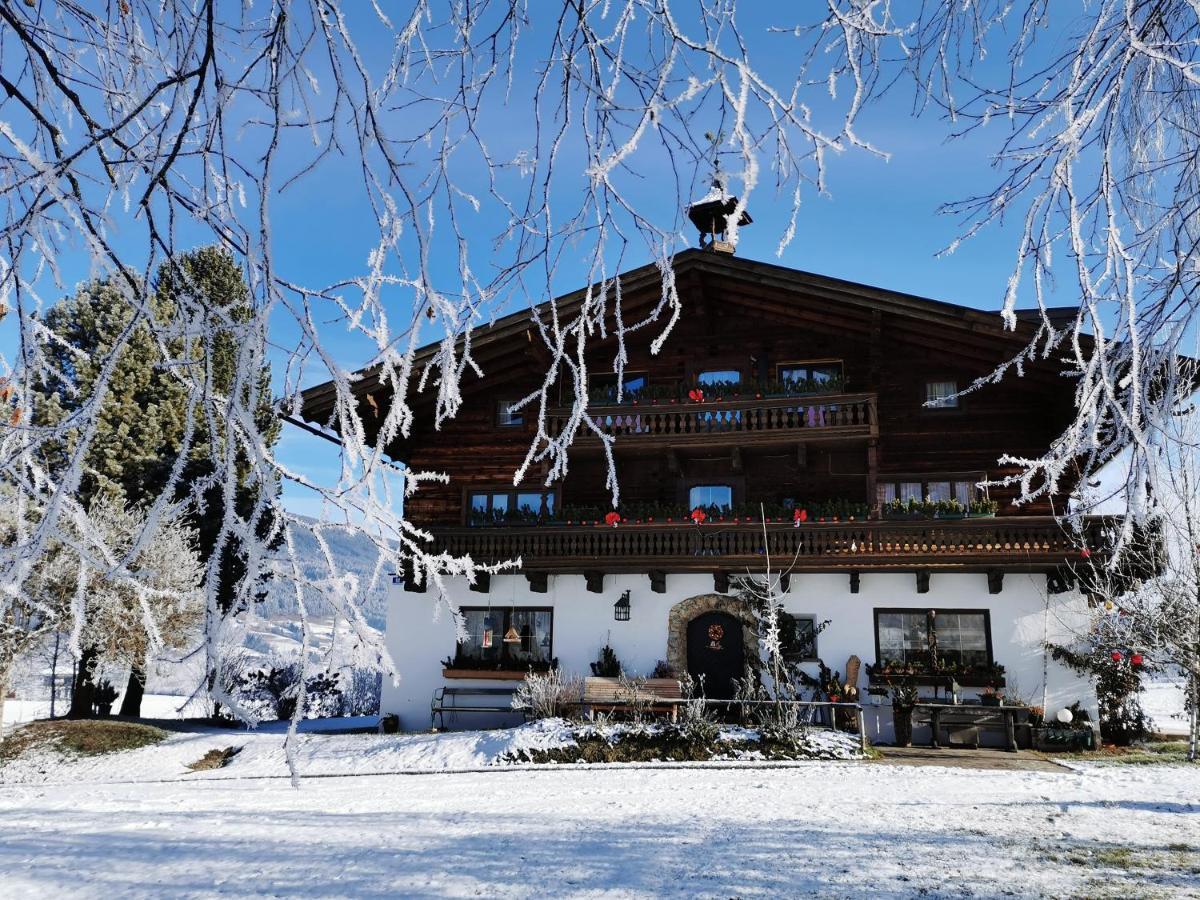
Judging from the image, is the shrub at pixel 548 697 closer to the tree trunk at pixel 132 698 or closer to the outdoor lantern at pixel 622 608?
the outdoor lantern at pixel 622 608

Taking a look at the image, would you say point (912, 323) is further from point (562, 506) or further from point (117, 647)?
point (117, 647)

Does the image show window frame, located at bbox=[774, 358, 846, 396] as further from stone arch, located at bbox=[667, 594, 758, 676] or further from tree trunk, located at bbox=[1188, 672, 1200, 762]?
tree trunk, located at bbox=[1188, 672, 1200, 762]

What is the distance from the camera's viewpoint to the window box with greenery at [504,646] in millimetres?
19281

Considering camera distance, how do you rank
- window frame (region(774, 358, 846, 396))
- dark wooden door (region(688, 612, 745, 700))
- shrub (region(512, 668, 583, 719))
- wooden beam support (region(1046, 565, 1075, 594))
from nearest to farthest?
shrub (region(512, 668, 583, 719))
wooden beam support (region(1046, 565, 1075, 594))
dark wooden door (region(688, 612, 745, 700))
window frame (region(774, 358, 846, 396))

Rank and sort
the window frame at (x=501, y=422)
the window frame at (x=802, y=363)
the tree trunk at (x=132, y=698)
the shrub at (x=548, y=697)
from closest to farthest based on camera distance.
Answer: the shrub at (x=548, y=697)
the window frame at (x=802, y=363)
the window frame at (x=501, y=422)
the tree trunk at (x=132, y=698)

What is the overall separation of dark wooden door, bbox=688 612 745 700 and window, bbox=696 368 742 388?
5.43 metres

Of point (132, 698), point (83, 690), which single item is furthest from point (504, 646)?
point (132, 698)

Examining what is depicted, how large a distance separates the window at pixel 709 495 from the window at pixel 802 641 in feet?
10.1

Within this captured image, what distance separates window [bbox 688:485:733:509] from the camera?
19891 millimetres

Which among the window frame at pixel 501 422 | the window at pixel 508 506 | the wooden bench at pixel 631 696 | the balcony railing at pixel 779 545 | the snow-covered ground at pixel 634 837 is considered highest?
the window frame at pixel 501 422

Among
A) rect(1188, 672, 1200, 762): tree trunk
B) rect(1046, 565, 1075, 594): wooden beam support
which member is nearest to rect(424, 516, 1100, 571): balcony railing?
rect(1046, 565, 1075, 594): wooden beam support

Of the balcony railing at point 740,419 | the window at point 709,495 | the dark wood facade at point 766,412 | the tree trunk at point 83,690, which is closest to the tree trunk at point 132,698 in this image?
the tree trunk at point 83,690

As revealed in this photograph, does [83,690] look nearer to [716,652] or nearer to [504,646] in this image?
[504,646]

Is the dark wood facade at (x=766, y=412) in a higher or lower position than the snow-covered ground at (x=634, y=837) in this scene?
higher
